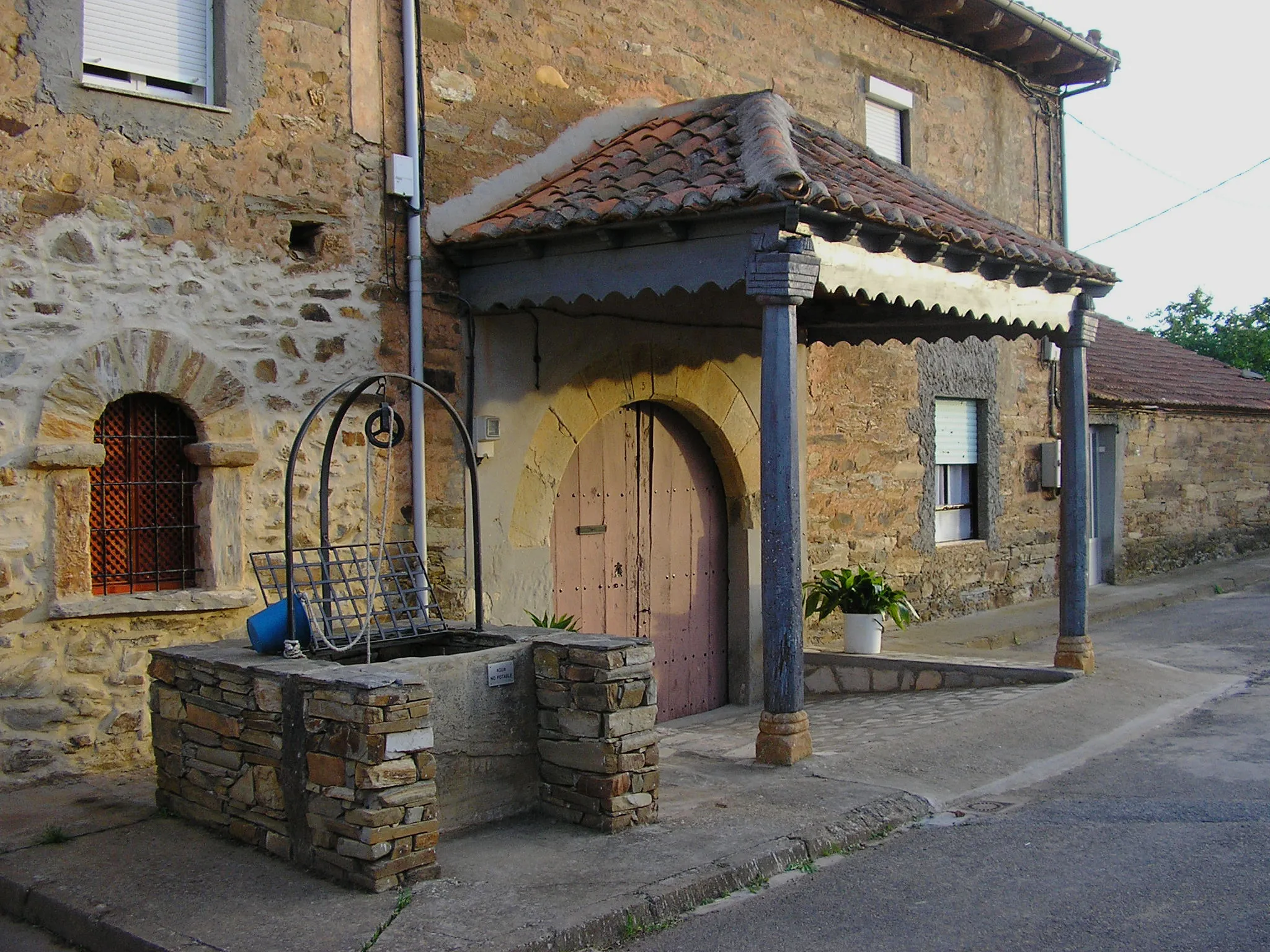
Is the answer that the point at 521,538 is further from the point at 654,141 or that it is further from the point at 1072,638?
the point at 1072,638

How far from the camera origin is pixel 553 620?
773 cm

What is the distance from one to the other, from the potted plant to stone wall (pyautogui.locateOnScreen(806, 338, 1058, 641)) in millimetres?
465

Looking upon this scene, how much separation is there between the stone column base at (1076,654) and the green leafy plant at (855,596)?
122 cm

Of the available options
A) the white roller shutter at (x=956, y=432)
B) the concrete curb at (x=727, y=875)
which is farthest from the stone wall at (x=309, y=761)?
the white roller shutter at (x=956, y=432)

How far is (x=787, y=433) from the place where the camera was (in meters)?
6.37

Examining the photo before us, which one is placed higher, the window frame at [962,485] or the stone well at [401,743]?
the window frame at [962,485]

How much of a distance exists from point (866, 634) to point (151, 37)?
6.26 m

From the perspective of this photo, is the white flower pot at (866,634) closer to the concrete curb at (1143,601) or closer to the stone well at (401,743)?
the concrete curb at (1143,601)

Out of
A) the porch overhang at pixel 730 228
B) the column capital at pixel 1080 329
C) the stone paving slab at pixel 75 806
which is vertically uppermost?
the porch overhang at pixel 730 228

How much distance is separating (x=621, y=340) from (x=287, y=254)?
2327 millimetres

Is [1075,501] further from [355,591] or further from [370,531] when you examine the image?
[355,591]

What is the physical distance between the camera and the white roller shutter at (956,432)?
11719mm

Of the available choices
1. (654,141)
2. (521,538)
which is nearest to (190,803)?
(521,538)

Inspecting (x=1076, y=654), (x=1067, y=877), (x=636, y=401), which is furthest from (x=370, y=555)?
(x=1076, y=654)
